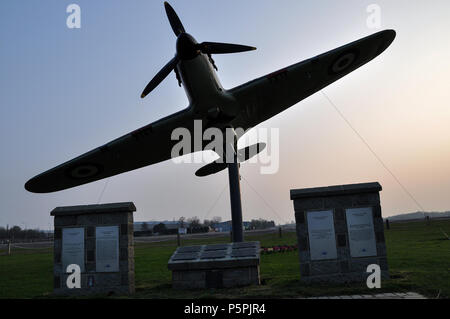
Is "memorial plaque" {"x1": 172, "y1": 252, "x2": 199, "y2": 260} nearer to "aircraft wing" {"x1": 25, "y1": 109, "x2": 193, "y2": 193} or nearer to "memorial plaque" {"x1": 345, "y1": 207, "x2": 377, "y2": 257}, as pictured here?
"aircraft wing" {"x1": 25, "y1": 109, "x2": 193, "y2": 193}

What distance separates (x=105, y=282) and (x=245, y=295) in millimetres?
5175

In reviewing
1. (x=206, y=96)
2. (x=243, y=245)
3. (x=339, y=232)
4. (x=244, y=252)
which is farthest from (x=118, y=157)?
(x=339, y=232)

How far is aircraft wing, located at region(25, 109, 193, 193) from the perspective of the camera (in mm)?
13203

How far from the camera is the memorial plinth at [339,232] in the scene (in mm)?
10586

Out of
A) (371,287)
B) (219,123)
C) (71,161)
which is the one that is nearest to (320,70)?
(219,123)

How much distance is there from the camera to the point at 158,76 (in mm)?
12891

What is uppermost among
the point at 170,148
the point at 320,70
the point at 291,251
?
the point at 320,70

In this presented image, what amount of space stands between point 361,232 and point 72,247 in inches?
380

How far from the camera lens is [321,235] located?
35.8 ft

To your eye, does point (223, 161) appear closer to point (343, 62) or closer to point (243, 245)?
point (243, 245)

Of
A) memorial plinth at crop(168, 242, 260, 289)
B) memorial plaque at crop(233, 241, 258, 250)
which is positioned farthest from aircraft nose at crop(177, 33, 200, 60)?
memorial plinth at crop(168, 242, 260, 289)

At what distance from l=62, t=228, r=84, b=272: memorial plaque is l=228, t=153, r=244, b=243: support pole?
5.73 m

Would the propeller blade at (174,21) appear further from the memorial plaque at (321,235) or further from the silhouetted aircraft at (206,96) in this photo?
the memorial plaque at (321,235)
